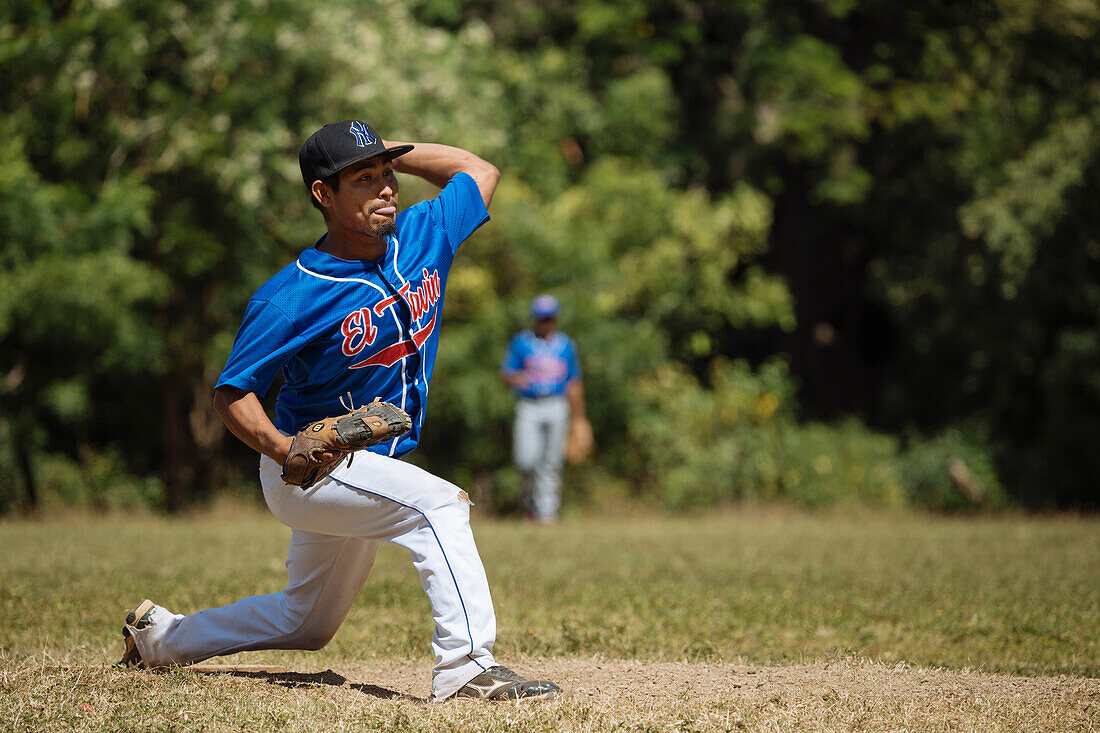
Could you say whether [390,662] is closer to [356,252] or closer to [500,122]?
[356,252]

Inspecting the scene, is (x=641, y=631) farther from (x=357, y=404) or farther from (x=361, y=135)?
(x=361, y=135)

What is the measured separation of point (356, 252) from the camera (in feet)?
15.7

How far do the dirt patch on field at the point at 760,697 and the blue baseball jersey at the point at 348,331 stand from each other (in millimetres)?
1242

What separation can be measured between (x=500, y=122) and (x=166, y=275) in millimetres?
5122

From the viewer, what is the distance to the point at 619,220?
57.1 ft

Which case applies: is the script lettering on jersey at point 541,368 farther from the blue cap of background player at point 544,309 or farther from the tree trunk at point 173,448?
the tree trunk at point 173,448

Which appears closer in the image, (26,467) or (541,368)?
(541,368)

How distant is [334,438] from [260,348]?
0.46 m

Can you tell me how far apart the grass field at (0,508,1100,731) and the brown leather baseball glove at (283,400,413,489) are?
0.97m

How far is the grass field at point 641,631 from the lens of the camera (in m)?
4.64

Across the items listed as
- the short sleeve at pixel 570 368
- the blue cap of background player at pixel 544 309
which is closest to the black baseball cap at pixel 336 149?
the blue cap of background player at pixel 544 309

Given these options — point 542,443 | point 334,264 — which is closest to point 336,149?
point 334,264

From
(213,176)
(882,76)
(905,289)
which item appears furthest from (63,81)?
(905,289)

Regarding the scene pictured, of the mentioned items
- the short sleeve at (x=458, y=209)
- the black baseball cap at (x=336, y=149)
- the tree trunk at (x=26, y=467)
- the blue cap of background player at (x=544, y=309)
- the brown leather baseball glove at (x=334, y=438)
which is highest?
the black baseball cap at (x=336, y=149)
